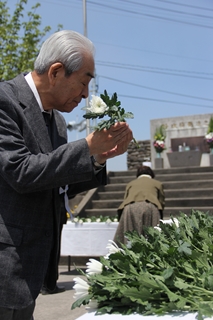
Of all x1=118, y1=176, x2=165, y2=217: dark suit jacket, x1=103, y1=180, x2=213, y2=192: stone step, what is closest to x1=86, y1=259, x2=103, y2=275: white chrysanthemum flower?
x1=118, y1=176, x2=165, y2=217: dark suit jacket

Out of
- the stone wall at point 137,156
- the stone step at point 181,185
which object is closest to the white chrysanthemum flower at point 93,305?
the stone step at point 181,185

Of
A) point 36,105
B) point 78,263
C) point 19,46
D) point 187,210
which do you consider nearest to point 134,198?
point 78,263

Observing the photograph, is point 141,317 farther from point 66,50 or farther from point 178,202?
point 178,202

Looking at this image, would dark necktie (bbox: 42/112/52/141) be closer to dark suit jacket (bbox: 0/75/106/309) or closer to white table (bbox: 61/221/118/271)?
dark suit jacket (bbox: 0/75/106/309)

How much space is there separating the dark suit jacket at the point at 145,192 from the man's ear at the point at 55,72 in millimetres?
5542

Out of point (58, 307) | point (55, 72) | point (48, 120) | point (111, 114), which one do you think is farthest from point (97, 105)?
point (58, 307)

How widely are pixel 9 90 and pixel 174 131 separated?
1811cm

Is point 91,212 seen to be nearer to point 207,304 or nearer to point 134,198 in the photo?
point 134,198

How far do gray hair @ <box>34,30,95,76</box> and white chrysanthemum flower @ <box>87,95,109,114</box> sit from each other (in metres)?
0.15

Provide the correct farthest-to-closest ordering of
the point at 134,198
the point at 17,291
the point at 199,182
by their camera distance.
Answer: the point at 199,182
the point at 134,198
the point at 17,291

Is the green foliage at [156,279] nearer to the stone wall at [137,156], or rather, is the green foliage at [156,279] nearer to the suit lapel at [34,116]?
the suit lapel at [34,116]

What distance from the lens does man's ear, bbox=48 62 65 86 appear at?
6.39 feet

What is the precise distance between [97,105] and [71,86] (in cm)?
15

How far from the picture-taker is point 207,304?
1.28 meters
